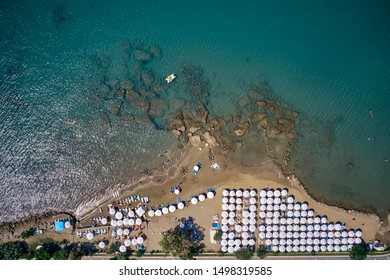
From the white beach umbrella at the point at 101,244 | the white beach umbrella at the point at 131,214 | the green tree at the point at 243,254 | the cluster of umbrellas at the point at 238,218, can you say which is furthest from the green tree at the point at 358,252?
the white beach umbrella at the point at 101,244

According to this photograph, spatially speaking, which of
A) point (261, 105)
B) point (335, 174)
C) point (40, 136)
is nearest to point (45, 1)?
point (40, 136)

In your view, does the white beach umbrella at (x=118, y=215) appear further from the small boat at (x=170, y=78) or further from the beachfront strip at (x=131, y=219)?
the small boat at (x=170, y=78)

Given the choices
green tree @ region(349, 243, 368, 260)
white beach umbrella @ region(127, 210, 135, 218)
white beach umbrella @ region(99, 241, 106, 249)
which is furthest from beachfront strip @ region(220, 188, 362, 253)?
white beach umbrella @ region(99, 241, 106, 249)

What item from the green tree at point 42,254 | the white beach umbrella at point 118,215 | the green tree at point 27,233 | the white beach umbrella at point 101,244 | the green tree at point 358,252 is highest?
the white beach umbrella at point 118,215

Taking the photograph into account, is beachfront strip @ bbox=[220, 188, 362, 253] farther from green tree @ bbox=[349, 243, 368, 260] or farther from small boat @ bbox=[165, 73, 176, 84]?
small boat @ bbox=[165, 73, 176, 84]

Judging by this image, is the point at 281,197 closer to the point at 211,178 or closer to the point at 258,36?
the point at 211,178

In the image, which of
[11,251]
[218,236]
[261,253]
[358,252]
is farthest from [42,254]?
[358,252]

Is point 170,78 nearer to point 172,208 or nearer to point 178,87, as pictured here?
point 178,87
